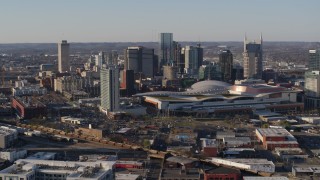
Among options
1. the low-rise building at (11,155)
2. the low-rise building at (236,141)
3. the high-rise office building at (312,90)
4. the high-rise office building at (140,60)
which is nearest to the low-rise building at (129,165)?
the low-rise building at (11,155)

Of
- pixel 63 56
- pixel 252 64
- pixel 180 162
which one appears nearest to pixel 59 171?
pixel 180 162

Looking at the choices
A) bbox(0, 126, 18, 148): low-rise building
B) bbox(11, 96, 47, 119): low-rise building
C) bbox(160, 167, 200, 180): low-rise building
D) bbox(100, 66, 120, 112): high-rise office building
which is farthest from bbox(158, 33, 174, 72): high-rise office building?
bbox(160, 167, 200, 180): low-rise building

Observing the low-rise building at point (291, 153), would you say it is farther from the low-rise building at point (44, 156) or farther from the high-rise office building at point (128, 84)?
the high-rise office building at point (128, 84)

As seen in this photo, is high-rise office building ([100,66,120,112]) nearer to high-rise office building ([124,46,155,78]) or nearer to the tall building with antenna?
high-rise office building ([124,46,155,78])

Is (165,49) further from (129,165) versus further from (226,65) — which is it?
(129,165)

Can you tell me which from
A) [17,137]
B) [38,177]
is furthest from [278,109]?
[38,177]

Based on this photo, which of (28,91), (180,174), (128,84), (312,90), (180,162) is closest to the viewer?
(180,174)
